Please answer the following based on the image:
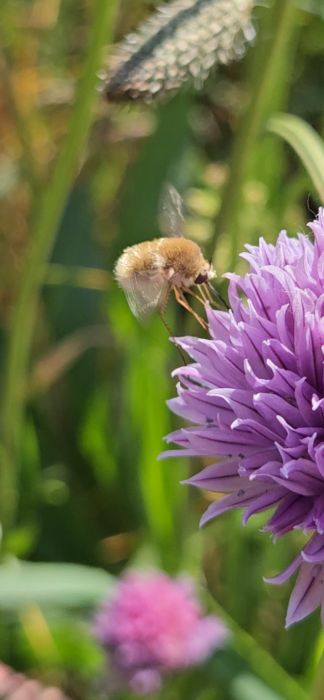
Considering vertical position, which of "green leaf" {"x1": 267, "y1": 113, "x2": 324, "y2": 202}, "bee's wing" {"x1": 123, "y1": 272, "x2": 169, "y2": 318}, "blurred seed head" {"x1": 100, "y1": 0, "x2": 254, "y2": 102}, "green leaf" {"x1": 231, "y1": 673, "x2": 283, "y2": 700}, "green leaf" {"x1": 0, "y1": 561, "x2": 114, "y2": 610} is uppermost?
"blurred seed head" {"x1": 100, "y1": 0, "x2": 254, "y2": 102}

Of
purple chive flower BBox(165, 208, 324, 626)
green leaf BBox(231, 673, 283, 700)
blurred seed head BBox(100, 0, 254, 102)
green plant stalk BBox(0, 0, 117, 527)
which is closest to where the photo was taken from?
purple chive flower BBox(165, 208, 324, 626)

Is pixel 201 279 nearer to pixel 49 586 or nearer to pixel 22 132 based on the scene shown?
pixel 49 586

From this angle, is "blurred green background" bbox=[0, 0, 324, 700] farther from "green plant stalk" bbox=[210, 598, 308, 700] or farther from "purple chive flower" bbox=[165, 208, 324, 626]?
"purple chive flower" bbox=[165, 208, 324, 626]

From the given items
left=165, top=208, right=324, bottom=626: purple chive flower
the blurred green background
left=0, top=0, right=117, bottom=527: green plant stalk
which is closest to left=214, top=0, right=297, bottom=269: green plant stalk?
the blurred green background

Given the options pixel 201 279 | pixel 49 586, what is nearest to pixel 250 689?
pixel 49 586

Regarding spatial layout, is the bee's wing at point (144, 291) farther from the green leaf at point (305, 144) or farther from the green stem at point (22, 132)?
the green stem at point (22, 132)

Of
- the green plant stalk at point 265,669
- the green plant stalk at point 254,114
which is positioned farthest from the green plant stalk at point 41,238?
the green plant stalk at point 265,669
